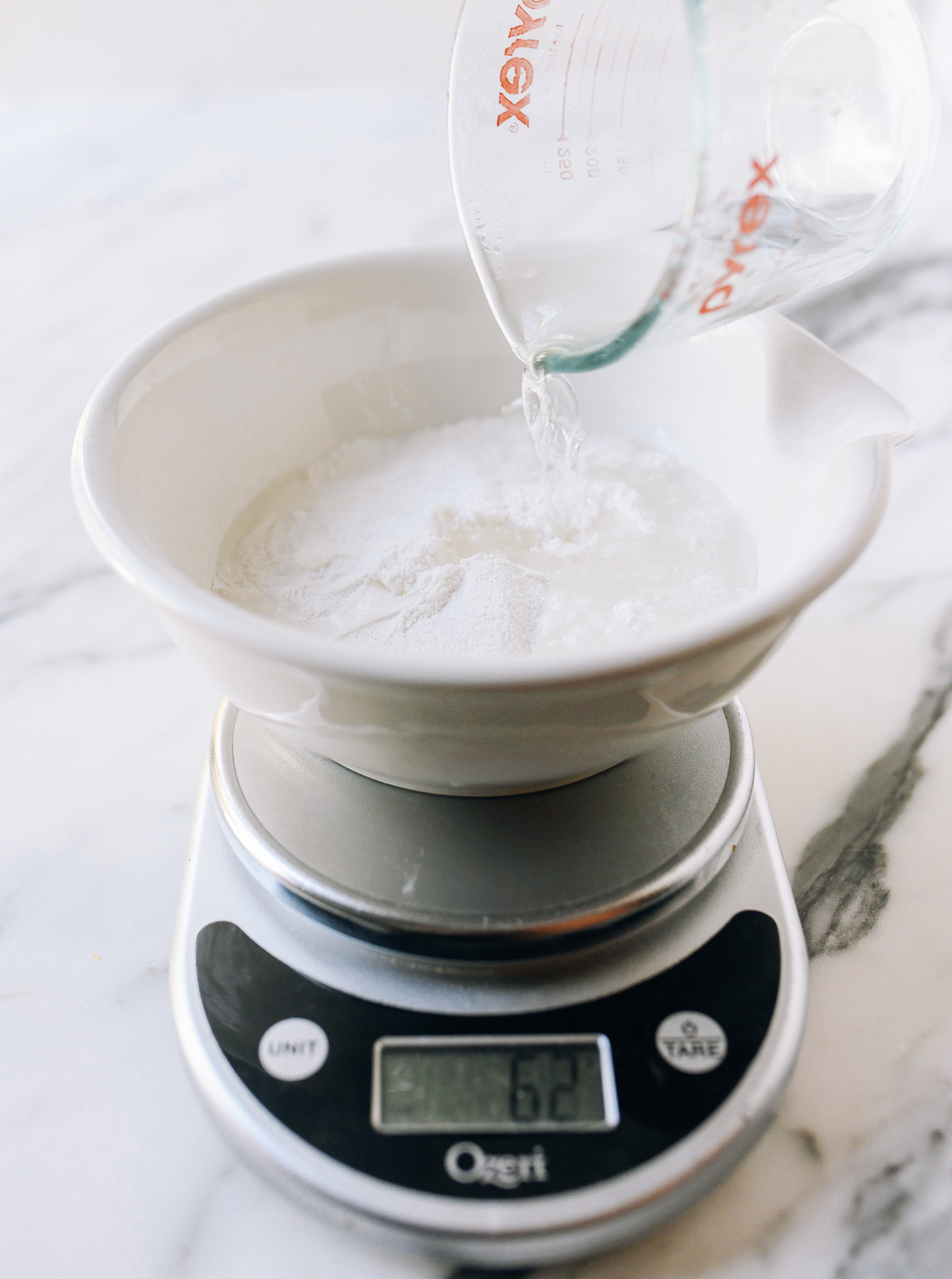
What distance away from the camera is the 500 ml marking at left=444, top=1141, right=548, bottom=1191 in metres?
0.44

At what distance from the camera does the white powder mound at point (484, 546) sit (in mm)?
593

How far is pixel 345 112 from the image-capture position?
4.64 ft

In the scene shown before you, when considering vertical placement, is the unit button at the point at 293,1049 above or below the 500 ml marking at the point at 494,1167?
above

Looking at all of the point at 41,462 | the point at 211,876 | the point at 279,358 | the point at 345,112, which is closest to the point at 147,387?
the point at 279,358

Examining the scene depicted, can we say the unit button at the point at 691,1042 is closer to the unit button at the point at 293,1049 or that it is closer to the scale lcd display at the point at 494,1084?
the scale lcd display at the point at 494,1084

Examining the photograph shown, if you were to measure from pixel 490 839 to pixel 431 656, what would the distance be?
0.48ft

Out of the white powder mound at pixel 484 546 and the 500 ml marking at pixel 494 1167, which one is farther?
the white powder mound at pixel 484 546

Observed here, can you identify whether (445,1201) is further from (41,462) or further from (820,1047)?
(41,462)

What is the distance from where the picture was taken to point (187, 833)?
64 centimetres

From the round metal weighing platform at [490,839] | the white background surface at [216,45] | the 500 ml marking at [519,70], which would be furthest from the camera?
the white background surface at [216,45]

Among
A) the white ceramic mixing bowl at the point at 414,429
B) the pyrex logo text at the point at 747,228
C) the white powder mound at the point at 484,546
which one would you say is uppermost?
the pyrex logo text at the point at 747,228

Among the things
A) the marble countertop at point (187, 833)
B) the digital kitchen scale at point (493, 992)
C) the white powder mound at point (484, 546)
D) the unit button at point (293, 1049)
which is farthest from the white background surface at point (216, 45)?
the unit button at point (293, 1049)

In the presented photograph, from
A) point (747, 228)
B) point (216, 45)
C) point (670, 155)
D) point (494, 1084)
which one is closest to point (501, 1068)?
point (494, 1084)

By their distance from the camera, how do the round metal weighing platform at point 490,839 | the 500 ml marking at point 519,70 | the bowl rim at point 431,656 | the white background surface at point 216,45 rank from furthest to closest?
the white background surface at point 216,45, the 500 ml marking at point 519,70, the round metal weighing platform at point 490,839, the bowl rim at point 431,656
